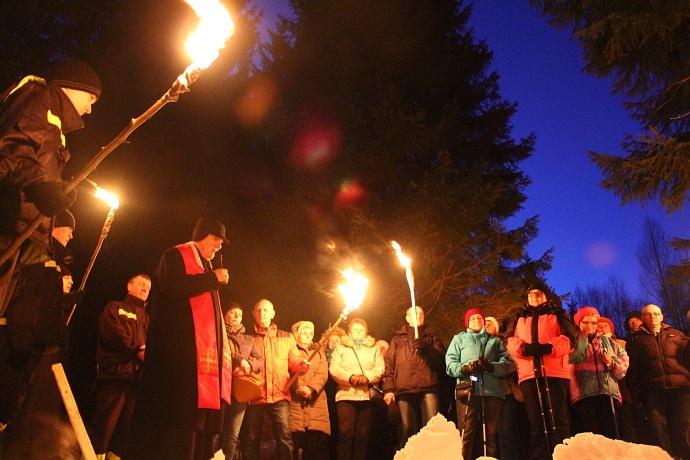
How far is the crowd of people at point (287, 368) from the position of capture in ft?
11.5

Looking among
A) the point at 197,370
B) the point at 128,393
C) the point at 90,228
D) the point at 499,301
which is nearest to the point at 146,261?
the point at 90,228

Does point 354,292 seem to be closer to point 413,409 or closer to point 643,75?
point 413,409

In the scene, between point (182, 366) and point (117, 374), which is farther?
point (117, 374)

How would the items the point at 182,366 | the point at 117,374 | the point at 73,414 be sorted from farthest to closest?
1. the point at 117,374
2. the point at 182,366
3. the point at 73,414

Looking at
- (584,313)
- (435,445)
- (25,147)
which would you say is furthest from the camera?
(584,313)

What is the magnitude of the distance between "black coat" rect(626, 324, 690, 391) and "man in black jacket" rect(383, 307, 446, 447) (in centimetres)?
285

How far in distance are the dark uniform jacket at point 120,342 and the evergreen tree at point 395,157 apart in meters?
7.41

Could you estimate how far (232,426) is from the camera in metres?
7.09

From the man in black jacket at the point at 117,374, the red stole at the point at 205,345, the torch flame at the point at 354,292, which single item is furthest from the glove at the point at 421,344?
the red stole at the point at 205,345

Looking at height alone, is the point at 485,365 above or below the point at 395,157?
below

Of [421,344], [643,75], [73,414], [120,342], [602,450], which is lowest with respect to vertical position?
[602,450]

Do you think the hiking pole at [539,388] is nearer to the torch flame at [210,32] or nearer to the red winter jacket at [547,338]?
the red winter jacket at [547,338]

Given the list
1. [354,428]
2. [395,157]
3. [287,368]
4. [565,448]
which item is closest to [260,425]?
[287,368]

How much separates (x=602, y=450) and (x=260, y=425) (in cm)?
644
